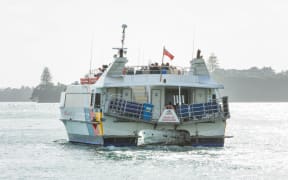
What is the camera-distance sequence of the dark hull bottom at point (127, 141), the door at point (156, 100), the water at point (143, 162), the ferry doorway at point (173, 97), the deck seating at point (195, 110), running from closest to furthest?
the water at point (143, 162)
the dark hull bottom at point (127, 141)
the deck seating at point (195, 110)
the door at point (156, 100)
the ferry doorway at point (173, 97)

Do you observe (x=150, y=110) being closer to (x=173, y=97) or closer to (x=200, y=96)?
(x=173, y=97)

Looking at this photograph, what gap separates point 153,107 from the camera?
41.2 m

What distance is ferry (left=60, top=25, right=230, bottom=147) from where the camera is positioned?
133 feet

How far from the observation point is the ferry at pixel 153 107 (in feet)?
133

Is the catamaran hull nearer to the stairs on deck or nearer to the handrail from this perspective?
the handrail

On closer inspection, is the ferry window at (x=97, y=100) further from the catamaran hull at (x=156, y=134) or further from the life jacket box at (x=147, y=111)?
the life jacket box at (x=147, y=111)

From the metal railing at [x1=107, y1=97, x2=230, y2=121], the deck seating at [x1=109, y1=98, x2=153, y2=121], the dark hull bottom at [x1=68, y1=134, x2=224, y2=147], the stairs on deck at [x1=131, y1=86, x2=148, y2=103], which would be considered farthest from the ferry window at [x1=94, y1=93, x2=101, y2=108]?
the stairs on deck at [x1=131, y1=86, x2=148, y2=103]

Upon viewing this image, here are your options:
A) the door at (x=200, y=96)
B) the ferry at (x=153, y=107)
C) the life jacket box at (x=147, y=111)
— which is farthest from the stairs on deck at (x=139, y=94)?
the door at (x=200, y=96)

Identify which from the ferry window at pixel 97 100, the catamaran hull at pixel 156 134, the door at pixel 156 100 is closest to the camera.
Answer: the catamaran hull at pixel 156 134

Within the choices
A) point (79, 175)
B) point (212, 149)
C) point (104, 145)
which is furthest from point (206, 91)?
point (79, 175)

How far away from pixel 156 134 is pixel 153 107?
1481 mm

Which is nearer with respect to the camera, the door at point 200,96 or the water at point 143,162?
the water at point 143,162

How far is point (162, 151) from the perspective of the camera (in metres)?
40.1

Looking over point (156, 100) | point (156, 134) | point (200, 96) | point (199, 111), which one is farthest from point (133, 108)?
point (200, 96)
